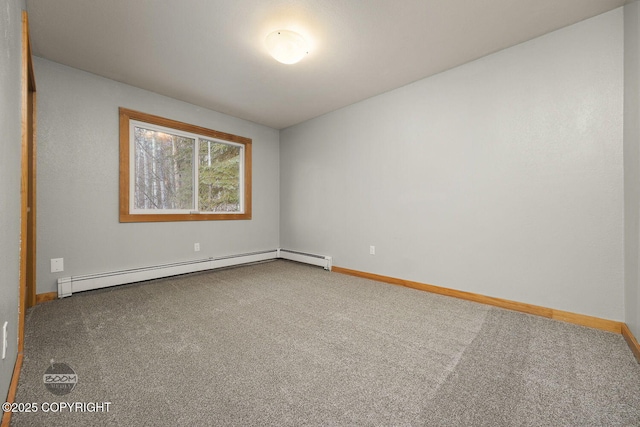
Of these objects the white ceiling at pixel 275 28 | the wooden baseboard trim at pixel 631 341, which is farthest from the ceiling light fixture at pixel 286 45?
the wooden baseboard trim at pixel 631 341

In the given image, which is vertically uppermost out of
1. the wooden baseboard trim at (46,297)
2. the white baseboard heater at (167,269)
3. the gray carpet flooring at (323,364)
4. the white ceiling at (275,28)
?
the white ceiling at (275,28)

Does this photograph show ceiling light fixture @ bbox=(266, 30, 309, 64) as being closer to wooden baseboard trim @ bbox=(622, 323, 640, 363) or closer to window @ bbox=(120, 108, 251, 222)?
window @ bbox=(120, 108, 251, 222)

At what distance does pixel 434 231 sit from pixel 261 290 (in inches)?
80.3

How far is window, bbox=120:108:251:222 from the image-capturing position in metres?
3.23

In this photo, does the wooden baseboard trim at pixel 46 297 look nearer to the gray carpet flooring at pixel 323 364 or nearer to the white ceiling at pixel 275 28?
the gray carpet flooring at pixel 323 364

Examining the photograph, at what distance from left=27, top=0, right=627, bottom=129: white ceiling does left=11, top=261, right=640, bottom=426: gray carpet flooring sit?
2.39 metres

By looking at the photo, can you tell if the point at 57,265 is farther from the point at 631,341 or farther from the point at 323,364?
the point at 631,341

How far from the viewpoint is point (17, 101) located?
1.35 m

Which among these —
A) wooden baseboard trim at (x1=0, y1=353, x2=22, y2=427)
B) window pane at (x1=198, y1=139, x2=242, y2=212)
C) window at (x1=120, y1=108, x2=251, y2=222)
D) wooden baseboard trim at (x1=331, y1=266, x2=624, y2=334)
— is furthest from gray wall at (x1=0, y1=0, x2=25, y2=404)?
wooden baseboard trim at (x1=331, y1=266, x2=624, y2=334)

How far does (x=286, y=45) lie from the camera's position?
2.21 meters

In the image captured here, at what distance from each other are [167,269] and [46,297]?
1090mm

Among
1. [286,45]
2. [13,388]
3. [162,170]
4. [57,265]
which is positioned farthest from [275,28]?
[57,265]

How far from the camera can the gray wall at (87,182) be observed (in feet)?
8.72

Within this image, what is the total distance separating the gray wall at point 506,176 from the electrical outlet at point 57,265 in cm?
325
